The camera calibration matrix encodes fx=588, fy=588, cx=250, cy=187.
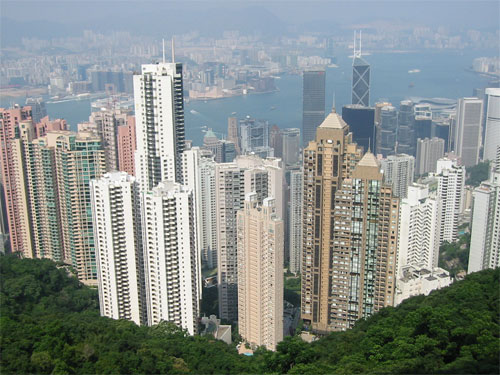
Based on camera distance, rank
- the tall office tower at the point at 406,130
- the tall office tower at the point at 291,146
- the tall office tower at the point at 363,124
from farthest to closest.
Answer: the tall office tower at the point at 406,130
the tall office tower at the point at 363,124
the tall office tower at the point at 291,146

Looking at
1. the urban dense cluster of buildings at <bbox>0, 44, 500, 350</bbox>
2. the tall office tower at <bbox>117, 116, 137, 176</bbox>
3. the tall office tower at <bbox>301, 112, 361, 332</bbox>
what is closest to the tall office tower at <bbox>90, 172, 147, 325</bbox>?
the urban dense cluster of buildings at <bbox>0, 44, 500, 350</bbox>

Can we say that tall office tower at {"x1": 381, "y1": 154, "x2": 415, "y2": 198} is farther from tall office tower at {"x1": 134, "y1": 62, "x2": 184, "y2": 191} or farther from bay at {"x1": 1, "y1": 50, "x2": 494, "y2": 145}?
bay at {"x1": 1, "y1": 50, "x2": 494, "y2": 145}

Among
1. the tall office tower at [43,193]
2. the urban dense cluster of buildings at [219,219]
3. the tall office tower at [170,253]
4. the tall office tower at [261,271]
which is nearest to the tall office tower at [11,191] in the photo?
the urban dense cluster of buildings at [219,219]

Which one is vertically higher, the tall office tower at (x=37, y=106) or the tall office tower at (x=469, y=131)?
the tall office tower at (x=37, y=106)

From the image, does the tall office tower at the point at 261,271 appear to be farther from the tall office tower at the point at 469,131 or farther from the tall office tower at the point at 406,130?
the tall office tower at the point at 469,131

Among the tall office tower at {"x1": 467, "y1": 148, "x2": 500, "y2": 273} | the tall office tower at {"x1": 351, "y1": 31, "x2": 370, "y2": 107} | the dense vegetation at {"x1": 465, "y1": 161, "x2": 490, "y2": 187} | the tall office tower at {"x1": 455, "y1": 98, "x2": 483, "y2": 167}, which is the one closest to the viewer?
the tall office tower at {"x1": 467, "y1": 148, "x2": 500, "y2": 273}

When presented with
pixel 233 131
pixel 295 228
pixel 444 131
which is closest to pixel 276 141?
pixel 233 131
